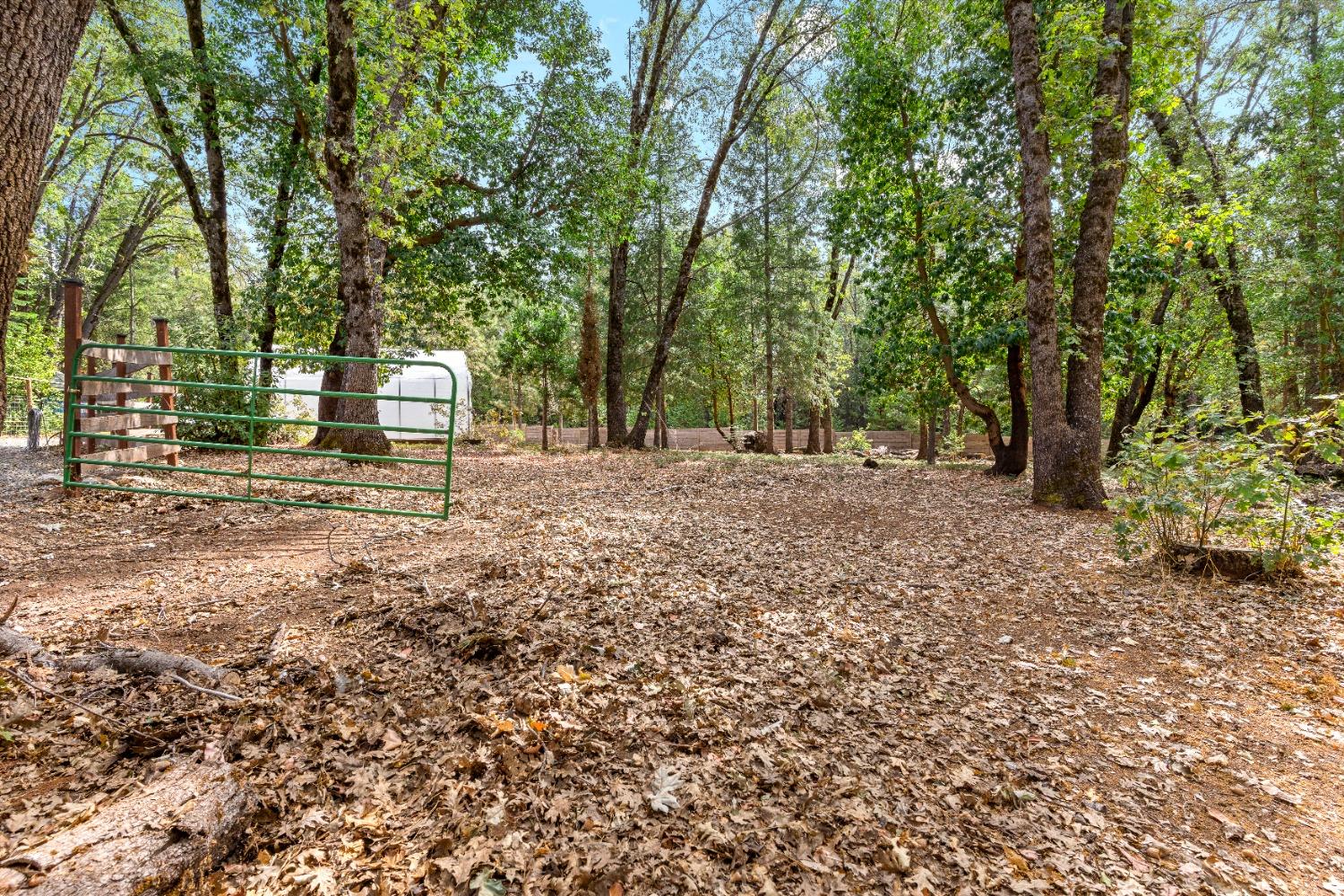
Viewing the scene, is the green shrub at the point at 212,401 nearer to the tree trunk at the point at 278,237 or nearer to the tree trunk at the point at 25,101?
the tree trunk at the point at 278,237

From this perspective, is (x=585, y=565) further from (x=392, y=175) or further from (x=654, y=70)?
(x=654, y=70)

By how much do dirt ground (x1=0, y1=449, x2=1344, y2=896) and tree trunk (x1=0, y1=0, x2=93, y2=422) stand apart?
6.16ft

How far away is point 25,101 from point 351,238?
5266 millimetres

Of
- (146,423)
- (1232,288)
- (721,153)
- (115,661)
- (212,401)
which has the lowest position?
(115,661)

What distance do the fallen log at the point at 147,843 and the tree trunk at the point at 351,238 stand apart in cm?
472

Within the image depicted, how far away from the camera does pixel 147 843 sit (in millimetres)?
1620

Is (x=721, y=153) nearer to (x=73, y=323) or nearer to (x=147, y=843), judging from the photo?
(x=73, y=323)

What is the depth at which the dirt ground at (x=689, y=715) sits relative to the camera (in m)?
1.77

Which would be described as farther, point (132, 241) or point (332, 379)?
point (132, 241)

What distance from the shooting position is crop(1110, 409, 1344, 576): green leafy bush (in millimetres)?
3680

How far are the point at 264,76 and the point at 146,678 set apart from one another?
10.5 m

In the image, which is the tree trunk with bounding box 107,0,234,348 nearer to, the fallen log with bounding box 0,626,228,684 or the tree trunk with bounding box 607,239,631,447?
the tree trunk with bounding box 607,239,631,447

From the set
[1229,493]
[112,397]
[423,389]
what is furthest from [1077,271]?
[423,389]

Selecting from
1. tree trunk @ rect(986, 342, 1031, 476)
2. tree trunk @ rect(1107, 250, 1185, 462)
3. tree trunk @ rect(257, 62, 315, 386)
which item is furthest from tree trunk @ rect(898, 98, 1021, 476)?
tree trunk @ rect(257, 62, 315, 386)
